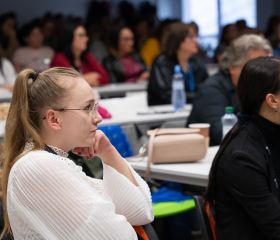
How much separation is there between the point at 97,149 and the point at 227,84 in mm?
1892

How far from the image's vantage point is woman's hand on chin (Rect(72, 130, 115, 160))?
167 centimetres

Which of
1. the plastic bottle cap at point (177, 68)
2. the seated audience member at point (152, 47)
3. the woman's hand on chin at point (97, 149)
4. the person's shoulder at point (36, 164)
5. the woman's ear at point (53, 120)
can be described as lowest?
the seated audience member at point (152, 47)

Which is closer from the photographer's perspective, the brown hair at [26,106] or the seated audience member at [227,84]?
the brown hair at [26,106]

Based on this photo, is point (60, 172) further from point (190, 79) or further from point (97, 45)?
point (97, 45)

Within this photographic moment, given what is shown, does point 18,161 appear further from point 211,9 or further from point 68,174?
point 211,9

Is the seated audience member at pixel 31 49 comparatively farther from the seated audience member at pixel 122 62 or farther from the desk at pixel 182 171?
the desk at pixel 182 171

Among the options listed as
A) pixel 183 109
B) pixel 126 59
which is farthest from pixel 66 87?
pixel 126 59

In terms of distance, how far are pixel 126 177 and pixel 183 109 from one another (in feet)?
8.23

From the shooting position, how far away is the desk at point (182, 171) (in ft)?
7.73

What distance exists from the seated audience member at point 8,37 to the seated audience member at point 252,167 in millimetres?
6100

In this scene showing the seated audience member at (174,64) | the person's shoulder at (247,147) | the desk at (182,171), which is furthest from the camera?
the seated audience member at (174,64)

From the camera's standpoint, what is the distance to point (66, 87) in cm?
148

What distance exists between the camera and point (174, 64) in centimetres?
496

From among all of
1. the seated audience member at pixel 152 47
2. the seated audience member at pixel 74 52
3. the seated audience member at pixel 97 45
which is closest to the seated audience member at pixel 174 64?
the seated audience member at pixel 74 52
